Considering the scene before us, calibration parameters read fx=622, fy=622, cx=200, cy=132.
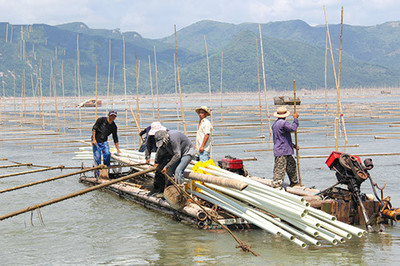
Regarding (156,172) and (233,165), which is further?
(233,165)

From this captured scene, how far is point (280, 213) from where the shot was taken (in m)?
8.29

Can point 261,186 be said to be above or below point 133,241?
above

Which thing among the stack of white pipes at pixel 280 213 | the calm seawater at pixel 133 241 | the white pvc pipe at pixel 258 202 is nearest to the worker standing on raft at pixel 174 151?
the stack of white pipes at pixel 280 213

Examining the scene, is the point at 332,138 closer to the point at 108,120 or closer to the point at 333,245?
the point at 108,120

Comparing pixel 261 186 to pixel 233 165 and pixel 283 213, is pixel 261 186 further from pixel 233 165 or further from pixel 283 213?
pixel 233 165

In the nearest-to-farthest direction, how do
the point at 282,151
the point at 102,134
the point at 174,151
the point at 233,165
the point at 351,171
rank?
1. the point at 351,171
2. the point at 174,151
3. the point at 282,151
4. the point at 233,165
5. the point at 102,134

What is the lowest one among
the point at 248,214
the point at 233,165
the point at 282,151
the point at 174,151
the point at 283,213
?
the point at 248,214

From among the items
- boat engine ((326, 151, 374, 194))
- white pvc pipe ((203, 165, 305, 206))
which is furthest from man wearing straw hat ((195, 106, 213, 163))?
boat engine ((326, 151, 374, 194))

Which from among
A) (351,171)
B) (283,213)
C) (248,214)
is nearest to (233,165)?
(248,214)

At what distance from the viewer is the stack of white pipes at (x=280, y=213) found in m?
7.81

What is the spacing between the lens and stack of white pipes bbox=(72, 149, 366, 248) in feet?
25.6

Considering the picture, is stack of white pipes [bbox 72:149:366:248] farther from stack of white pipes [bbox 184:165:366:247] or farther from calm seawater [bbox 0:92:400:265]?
calm seawater [bbox 0:92:400:265]

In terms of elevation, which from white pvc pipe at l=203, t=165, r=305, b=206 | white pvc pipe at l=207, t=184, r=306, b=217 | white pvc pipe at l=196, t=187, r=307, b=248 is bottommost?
white pvc pipe at l=196, t=187, r=307, b=248

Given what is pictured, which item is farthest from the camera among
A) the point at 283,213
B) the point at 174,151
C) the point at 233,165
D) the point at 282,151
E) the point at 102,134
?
the point at 102,134
